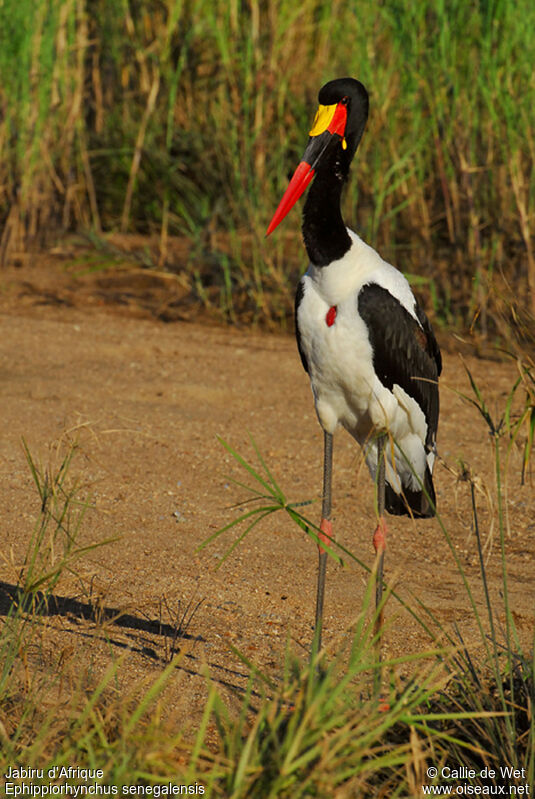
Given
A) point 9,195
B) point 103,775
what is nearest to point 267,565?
point 103,775

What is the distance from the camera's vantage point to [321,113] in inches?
127

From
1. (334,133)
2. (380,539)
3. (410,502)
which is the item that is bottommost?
(410,502)

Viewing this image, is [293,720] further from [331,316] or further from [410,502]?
[410,502]

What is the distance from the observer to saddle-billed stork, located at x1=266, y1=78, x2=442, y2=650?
3.07 m

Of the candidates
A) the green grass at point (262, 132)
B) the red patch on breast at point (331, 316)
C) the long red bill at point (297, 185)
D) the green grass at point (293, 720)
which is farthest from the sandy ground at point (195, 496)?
the long red bill at point (297, 185)

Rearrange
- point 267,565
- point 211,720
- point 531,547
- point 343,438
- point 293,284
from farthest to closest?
→ point 293,284
point 343,438
point 531,547
point 267,565
point 211,720

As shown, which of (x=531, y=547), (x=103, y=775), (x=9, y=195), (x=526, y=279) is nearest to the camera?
(x=103, y=775)

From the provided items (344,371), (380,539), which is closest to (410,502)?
(380,539)

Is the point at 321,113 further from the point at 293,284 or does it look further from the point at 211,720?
the point at 293,284

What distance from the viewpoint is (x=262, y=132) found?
6.38 meters

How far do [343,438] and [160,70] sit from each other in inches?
135

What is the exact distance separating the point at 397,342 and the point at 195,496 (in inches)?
48.7

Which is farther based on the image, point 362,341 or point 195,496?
point 195,496

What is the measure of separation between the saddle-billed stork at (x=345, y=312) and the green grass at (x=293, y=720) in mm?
609
